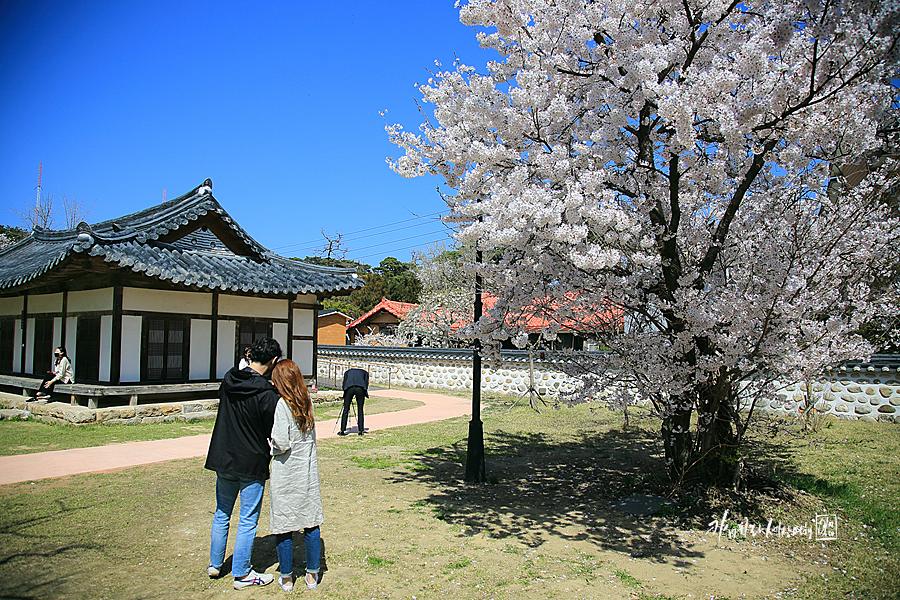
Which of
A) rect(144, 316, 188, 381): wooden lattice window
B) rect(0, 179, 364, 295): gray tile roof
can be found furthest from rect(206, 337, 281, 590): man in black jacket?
rect(144, 316, 188, 381): wooden lattice window

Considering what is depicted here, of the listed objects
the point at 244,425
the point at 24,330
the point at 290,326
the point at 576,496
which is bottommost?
the point at 576,496

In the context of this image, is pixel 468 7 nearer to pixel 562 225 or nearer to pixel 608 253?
pixel 562 225

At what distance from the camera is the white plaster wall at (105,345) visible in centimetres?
1141

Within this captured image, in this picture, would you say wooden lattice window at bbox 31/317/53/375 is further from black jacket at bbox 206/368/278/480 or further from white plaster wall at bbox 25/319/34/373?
black jacket at bbox 206/368/278/480

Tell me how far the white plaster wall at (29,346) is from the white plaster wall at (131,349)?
440 cm

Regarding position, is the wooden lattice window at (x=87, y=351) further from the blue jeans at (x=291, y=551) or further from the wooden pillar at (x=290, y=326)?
the blue jeans at (x=291, y=551)

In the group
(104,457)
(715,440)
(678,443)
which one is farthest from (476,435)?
(104,457)

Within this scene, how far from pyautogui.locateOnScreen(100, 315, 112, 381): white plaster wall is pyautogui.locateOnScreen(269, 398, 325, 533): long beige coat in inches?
371

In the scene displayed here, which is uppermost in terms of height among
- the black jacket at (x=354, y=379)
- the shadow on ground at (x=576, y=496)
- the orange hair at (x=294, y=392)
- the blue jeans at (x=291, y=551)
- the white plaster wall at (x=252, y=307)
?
the white plaster wall at (x=252, y=307)

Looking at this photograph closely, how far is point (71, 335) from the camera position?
1260 cm

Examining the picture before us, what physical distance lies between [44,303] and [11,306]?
236cm

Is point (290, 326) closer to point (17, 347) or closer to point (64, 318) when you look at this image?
point (64, 318)

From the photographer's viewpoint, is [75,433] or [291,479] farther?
[75,433]

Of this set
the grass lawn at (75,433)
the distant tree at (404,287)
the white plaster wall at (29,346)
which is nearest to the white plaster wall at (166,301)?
the grass lawn at (75,433)
